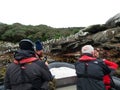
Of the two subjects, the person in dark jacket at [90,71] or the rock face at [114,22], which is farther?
the rock face at [114,22]

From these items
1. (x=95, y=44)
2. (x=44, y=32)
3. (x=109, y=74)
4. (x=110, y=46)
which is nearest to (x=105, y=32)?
(x=95, y=44)

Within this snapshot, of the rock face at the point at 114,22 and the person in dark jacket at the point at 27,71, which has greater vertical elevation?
the person in dark jacket at the point at 27,71

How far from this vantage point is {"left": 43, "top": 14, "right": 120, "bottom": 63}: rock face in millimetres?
15695

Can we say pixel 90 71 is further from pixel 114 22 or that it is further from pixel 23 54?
pixel 114 22

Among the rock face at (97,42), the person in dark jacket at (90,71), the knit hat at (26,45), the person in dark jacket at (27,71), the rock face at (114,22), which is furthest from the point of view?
the rock face at (114,22)

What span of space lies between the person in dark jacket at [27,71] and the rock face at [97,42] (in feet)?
31.6

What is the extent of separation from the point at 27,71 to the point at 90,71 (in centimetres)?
126

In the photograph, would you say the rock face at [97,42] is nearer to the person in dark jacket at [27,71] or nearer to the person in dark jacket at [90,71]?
the person in dark jacket at [90,71]

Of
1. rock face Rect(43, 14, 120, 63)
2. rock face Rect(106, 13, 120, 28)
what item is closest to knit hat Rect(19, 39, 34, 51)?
rock face Rect(43, 14, 120, 63)

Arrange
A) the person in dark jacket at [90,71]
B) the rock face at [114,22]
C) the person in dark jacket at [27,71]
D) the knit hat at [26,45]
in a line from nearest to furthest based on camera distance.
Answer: the person in dark jacket at [27,71] < the knit hat at [26,45] < the person in dark jacket at [90,71] < the rock face at [114,22]

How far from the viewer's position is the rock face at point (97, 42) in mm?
15695

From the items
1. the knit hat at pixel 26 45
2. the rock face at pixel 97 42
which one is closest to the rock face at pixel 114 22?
the rock face at pixel 97 42

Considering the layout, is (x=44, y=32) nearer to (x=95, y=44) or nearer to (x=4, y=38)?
(x=4, y=38)

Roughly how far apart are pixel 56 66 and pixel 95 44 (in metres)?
9.64
